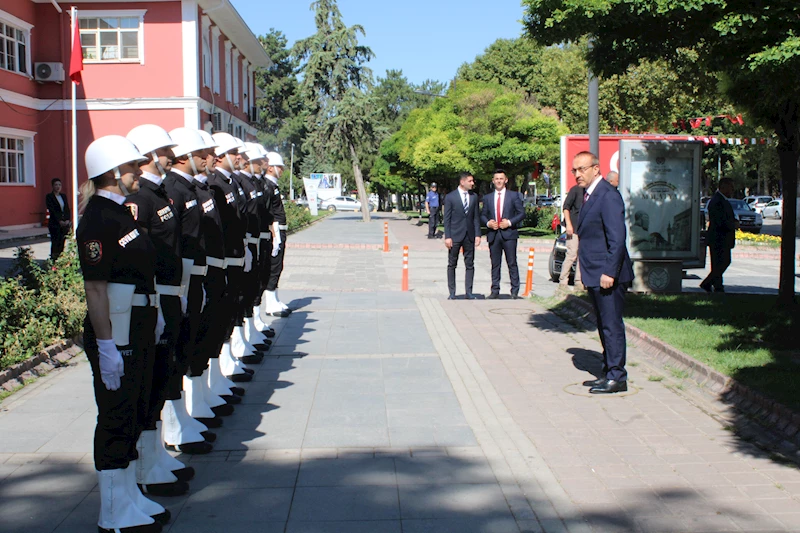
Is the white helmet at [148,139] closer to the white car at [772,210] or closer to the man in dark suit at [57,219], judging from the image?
the man in dark suit at [57,219]

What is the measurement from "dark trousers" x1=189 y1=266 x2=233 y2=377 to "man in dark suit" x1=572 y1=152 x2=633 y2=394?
322cm

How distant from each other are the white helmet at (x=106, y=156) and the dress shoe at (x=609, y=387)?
4595mm

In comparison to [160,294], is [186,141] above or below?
above

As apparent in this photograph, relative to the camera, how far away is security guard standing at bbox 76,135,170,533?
414 centimetres

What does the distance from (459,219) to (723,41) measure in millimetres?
6349

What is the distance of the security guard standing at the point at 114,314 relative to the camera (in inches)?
163

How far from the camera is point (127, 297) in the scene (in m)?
4.25

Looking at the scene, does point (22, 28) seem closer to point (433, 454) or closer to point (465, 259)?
point (465, 259)

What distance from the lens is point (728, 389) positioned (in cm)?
695

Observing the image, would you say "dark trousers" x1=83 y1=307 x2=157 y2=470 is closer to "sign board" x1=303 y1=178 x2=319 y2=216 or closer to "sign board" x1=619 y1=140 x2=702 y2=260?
"sign board" x1=619 y1=140 x2=702 y2=260

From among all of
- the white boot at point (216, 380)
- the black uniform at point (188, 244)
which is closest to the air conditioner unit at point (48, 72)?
the white boot at point (216, 380)

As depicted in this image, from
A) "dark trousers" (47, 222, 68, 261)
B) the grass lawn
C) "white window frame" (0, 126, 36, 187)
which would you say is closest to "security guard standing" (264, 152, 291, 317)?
the grass lawn

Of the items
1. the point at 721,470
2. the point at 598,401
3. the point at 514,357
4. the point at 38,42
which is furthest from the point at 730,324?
the point at 38,42

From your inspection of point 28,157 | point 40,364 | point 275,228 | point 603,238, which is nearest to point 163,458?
point 40,364
